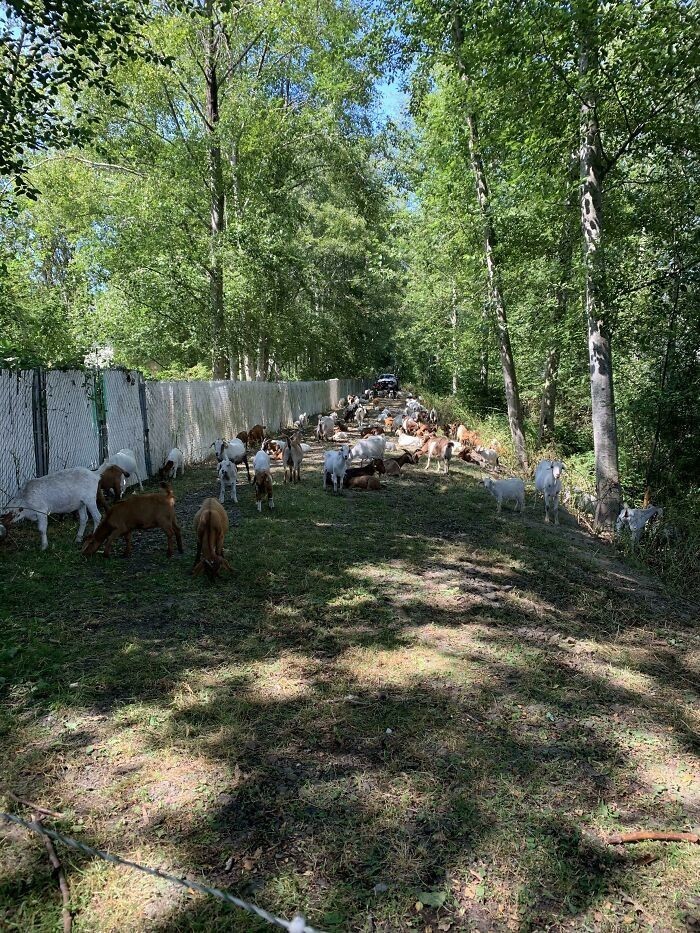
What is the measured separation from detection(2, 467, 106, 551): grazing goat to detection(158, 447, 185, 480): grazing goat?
4.05 meters

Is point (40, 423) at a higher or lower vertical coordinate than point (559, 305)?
lower

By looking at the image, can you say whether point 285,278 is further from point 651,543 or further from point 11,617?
point 11,617

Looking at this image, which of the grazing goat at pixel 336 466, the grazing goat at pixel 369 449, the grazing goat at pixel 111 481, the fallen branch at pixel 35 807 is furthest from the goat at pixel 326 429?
the fallen branch at pixel 35 807

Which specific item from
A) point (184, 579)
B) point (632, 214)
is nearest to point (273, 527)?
point (184, 579)

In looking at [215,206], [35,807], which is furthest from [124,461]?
[215,206]

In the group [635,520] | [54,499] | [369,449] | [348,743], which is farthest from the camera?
[369,449]

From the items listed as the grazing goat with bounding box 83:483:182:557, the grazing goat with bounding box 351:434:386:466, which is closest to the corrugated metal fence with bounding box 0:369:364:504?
the grazing goat with bounding box 83:483:182:557

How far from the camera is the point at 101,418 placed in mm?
10492

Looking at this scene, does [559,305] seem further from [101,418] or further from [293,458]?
[101,418]

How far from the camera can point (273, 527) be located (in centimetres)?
845

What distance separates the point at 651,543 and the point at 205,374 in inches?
758

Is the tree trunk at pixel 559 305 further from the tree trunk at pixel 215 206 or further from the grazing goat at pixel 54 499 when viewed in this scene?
the tree trunk at pixel 215 206

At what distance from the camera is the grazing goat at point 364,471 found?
39.5ft

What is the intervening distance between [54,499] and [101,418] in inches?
135
